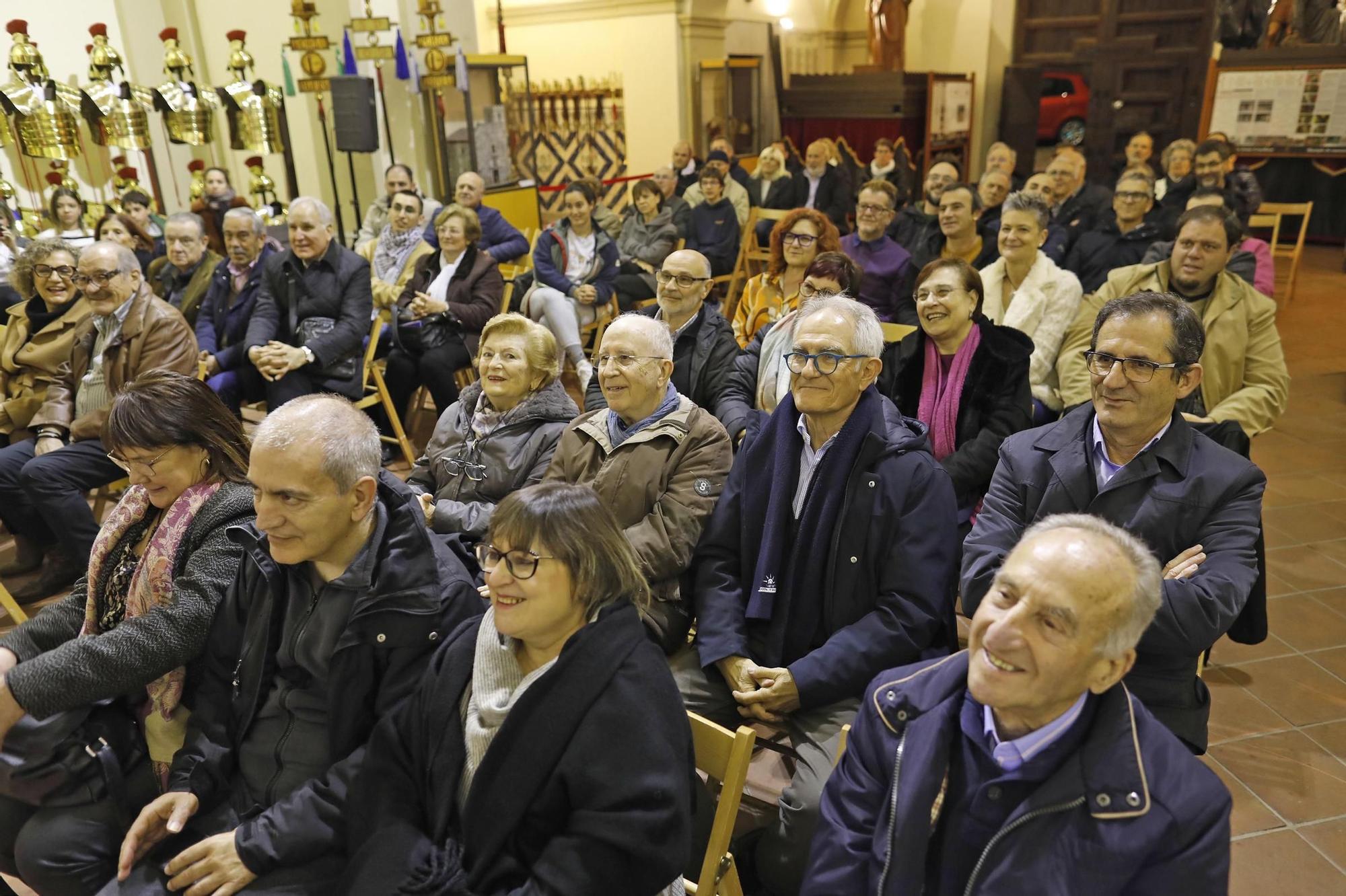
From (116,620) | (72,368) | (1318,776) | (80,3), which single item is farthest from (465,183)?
(1318,776)

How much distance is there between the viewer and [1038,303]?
3.63m

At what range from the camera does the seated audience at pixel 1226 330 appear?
3.15 metres

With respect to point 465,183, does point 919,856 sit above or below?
below

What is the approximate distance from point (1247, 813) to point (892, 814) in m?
1.56

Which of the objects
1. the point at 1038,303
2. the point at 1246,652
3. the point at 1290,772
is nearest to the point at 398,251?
the point at 1038,303

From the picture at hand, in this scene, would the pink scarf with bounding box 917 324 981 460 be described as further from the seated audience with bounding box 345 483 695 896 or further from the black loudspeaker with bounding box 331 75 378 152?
the black loudspeaker with bounding box 331 75 378 152

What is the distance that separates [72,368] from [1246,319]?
4688 millimetres

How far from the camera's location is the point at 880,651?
2.13 metres

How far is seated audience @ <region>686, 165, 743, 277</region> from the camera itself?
278 inches

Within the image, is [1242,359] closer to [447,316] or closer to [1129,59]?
[447,316]

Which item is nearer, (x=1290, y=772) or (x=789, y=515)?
(x=789, y=515)

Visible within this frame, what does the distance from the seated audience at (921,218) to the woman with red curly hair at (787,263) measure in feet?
4.88

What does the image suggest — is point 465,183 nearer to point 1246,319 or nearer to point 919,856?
point 1246,319

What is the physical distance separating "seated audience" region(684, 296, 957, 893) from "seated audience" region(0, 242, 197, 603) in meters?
2.68
